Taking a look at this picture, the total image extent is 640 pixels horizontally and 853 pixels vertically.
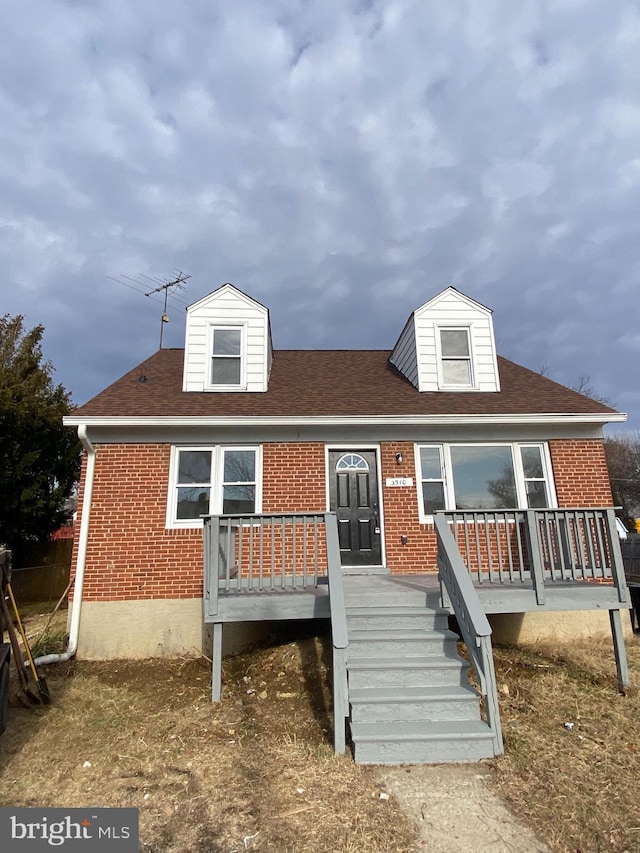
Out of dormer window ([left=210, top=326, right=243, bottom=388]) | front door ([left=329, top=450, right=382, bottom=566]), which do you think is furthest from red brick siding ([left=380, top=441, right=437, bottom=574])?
dormer window ([left=210, top=326, right=243, bottom=388])

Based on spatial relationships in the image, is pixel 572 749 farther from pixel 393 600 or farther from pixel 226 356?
pixel 226 356

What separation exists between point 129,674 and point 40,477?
30.3 feet

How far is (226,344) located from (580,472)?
22.7ft

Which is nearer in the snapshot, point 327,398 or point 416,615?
point 416,615

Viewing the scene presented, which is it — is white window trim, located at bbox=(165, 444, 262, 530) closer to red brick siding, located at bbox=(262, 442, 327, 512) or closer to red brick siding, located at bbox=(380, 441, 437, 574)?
red brick siding, located at bbox=(262, 442, 327, 512)

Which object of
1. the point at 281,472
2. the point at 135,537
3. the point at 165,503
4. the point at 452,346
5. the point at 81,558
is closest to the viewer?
the point at 81,558

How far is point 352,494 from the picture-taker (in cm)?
780

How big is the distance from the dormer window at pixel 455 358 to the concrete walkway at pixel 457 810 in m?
6.54

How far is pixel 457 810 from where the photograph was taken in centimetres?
331

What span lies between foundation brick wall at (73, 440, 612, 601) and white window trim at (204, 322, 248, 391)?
1.58 m

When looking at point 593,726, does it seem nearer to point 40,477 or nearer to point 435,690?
point 435,690

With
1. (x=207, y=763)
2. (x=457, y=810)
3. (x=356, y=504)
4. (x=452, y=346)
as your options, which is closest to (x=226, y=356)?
(x=356, y=504)

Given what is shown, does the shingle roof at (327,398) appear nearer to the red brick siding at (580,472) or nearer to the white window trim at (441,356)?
the white window trim at (441,356)

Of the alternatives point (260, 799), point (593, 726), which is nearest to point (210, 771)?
point (260, 799)
